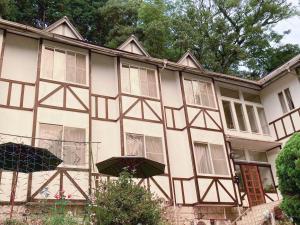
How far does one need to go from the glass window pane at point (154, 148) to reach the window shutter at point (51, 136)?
3.52 meters

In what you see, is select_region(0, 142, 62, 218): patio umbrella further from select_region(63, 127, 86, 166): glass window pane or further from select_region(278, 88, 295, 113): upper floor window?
select_region(278, 88, 295, 113): upper floor window

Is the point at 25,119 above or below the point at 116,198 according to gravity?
above

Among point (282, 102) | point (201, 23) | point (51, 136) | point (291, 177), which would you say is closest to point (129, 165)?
point (51, 136)

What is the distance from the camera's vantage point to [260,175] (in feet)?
61.8

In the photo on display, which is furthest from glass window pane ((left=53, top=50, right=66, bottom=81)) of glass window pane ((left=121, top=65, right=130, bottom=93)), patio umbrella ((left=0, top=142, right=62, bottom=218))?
patio umbrella ((left=0, top=142, right=62, bottom=218))

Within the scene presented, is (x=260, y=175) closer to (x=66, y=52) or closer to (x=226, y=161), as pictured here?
(x=226, y=161)

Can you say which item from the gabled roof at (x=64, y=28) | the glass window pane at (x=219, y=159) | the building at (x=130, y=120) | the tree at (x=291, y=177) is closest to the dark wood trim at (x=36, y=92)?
the building at (x=130, y=120)

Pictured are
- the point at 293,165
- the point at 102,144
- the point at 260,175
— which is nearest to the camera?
the point at 293,165

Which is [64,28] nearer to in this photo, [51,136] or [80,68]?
[80,68]

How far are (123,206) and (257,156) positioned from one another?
42.5 feet

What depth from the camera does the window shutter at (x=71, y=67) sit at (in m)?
14.5

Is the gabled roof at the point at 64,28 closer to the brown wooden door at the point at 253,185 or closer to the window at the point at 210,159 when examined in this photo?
the window at the point at 210,159

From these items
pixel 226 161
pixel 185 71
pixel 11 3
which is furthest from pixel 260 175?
pixel 11 3

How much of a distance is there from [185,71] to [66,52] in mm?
5708
